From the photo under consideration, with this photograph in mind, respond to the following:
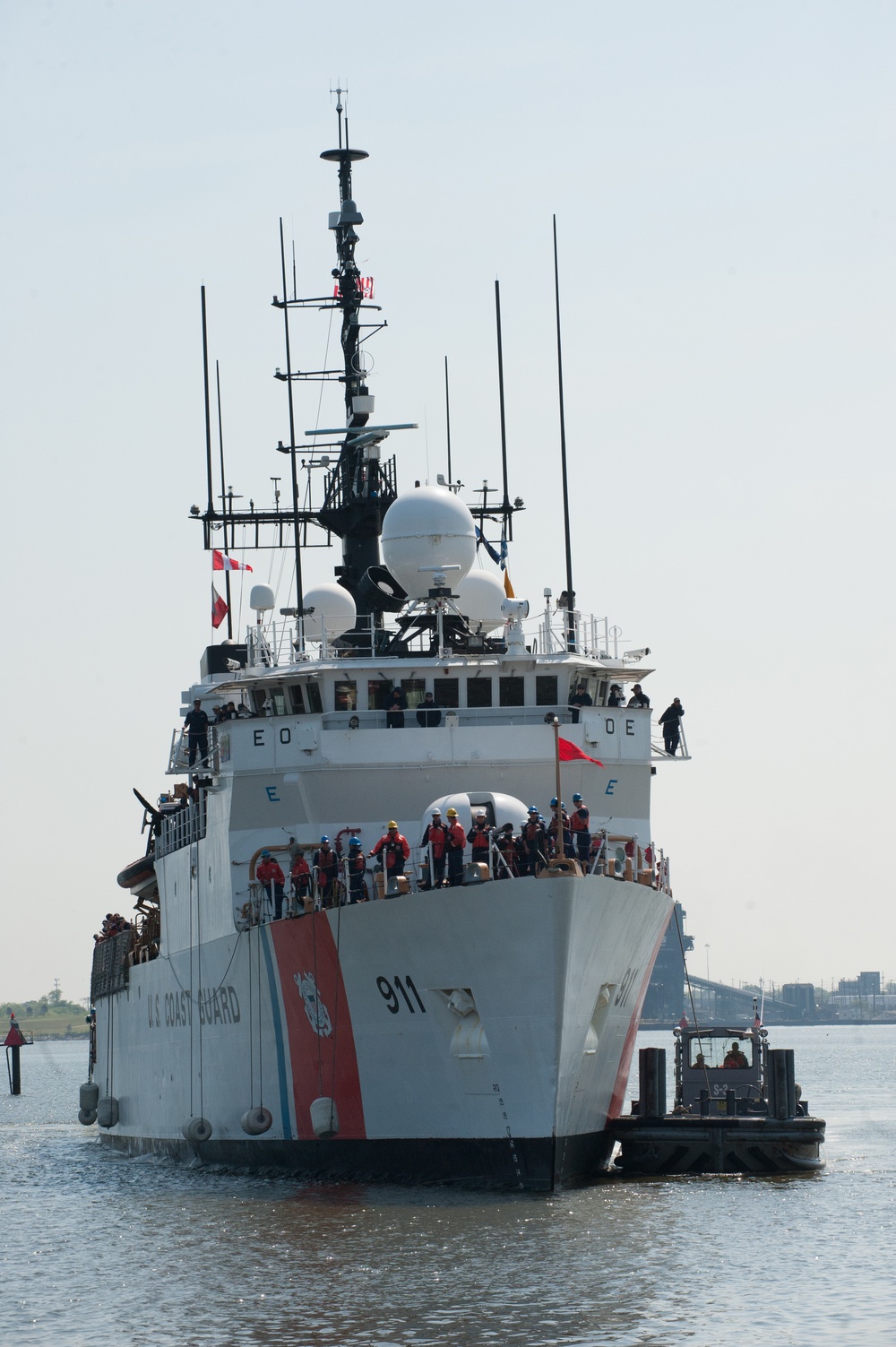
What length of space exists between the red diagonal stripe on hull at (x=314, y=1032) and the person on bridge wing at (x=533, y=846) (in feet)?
10.0

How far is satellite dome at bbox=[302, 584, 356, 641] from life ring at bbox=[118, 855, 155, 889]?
730 centimetres

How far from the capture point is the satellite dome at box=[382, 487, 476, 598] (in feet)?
92.7

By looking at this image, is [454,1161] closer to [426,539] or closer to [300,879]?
[300,879]

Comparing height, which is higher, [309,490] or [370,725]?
[309,490]

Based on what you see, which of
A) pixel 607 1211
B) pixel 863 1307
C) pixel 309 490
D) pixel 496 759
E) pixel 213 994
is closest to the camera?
pixel 863 1307

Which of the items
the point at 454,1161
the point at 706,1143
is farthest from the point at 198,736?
the point at 706,1143

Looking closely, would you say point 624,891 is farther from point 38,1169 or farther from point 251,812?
point 38,1169

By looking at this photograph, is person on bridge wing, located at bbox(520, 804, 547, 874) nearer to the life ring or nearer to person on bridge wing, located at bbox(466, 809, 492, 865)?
person on bridge wing, located at bbox(466, 809, 492, 865)

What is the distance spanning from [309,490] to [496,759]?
9529 mm

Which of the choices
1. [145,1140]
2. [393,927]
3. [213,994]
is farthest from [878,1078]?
[393,927]

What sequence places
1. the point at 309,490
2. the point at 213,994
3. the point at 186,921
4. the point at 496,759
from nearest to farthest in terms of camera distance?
the point at 496,759
the point at 213,994
the point at 186,921
the point at 309,490

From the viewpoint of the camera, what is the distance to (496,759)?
26.9 m

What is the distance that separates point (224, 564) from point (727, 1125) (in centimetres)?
1747

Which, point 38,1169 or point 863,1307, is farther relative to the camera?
point 38,1169
